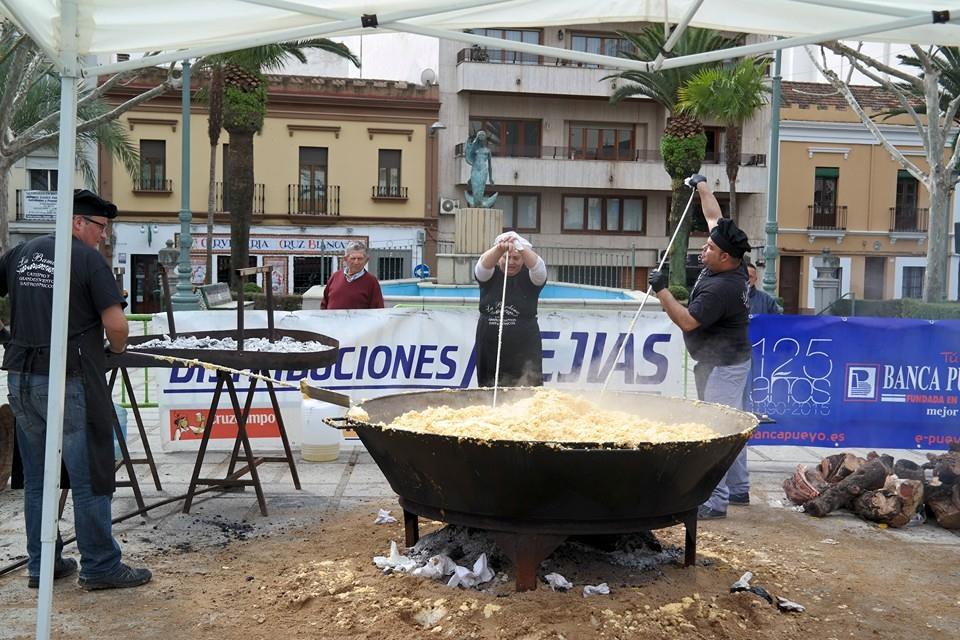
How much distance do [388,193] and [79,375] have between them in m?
32.9

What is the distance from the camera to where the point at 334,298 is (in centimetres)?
841

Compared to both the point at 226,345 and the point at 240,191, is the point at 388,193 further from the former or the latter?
the point at 226,345

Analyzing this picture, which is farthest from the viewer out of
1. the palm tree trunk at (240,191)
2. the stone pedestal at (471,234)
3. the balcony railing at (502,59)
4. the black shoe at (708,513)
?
the balcony railing at (502,59)

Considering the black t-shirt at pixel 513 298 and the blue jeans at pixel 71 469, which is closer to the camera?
the blue jeans at pixel 71 469

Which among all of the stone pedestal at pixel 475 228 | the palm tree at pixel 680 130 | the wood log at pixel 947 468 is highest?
the palm tree at pixel 680 130

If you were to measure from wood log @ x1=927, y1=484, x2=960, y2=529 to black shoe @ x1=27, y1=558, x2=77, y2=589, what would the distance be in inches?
212

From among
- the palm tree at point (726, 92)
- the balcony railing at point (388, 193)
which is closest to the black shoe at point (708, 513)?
the palm tree at point (726, 92)

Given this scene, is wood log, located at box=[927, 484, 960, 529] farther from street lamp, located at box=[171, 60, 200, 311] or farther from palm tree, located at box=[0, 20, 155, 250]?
street lamp, located at box=[171, 60, 200, 311]

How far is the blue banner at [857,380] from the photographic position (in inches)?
312

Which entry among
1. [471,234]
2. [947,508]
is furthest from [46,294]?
[471,234]

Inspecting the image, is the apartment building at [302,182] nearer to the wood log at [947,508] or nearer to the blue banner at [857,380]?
the blue banner at [857,380]

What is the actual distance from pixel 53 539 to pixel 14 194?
3528cm

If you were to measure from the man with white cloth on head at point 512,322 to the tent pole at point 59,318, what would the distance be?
10.1 ft

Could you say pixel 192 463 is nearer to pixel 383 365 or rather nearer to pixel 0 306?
pixel 383 365
